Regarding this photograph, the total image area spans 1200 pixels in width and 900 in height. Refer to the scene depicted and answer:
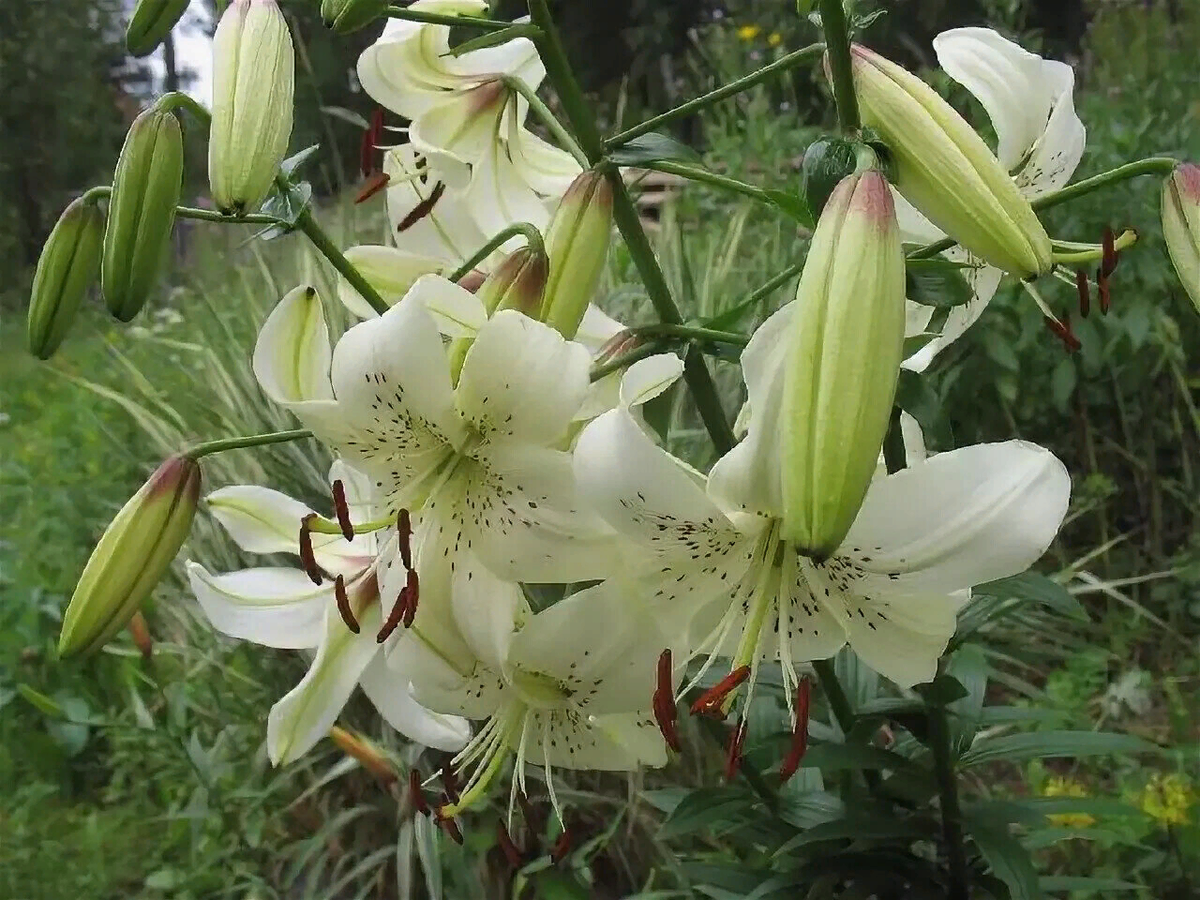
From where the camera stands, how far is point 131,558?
0.45m

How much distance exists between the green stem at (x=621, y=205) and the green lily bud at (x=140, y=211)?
15cm

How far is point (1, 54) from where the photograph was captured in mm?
4344

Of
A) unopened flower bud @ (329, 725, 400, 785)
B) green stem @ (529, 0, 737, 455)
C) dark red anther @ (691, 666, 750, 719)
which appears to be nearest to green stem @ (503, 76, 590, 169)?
green stem @ (529, 0, 737, 455)

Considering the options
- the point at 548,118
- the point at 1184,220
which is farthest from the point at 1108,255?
the point at 548,118

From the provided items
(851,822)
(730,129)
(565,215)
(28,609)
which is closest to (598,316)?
(565,215)

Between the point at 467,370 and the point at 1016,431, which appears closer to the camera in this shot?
the point at 467,370

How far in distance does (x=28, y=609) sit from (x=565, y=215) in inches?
50.8

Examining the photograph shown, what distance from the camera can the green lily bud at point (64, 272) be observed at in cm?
47

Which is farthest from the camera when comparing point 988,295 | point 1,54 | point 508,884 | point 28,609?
point 1,54

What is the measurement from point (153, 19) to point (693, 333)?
0.27 meters

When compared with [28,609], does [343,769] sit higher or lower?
lower

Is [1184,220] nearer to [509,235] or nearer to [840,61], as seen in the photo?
[840,61]

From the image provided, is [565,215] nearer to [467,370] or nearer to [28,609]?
[467,370]

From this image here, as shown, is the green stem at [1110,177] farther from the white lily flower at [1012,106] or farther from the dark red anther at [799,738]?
the dark red anther at [799,738]
